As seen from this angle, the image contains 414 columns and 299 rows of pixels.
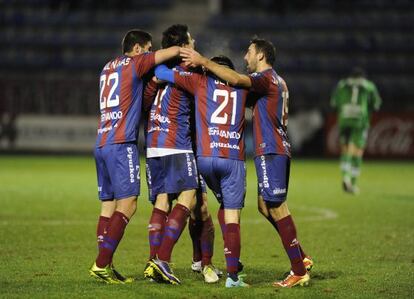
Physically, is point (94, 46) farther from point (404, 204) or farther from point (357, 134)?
point (404, 204)

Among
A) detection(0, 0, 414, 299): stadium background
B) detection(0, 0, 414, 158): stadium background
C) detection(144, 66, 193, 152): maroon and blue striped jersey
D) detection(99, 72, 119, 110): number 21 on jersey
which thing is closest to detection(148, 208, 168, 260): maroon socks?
detection(0, 0, 414, 299): stadium background

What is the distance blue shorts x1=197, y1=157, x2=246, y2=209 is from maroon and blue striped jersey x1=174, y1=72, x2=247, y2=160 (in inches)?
2.0

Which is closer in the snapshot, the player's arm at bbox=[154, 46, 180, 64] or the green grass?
the green grass

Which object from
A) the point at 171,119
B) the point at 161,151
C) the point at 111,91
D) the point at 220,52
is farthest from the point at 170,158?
the point at 220,52

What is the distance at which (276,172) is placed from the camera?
767 centimetres

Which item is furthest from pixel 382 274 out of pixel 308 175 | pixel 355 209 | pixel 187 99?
pixel 308 175

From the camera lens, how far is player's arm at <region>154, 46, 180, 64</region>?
25.0 feet

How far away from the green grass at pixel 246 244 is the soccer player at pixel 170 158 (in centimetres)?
43

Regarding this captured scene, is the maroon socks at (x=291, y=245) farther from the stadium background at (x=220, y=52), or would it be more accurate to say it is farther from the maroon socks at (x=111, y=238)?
the stadium background at (x=220, y=52)

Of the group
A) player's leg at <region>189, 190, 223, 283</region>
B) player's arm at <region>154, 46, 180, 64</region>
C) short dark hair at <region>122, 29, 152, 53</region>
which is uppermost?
short dark hair at <region>122, 29, 152, 53</region>

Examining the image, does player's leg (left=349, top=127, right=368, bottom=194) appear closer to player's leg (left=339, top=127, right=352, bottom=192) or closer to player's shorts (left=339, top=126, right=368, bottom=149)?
player's shorts (left=339, top=126, right=368, bottom=149)

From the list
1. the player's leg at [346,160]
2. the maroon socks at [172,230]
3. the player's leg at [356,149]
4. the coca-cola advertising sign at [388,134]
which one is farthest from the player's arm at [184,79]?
the coca-cola advertising sign at [388,134]

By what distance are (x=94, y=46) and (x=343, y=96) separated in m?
16.7

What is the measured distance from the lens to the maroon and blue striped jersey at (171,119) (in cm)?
789
